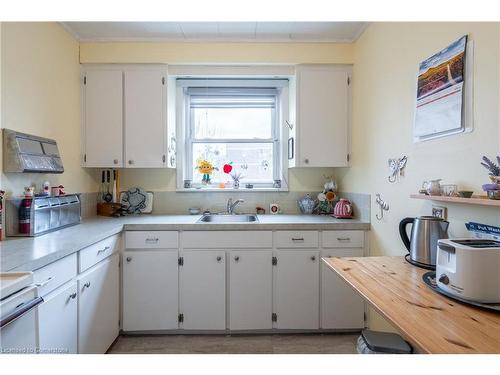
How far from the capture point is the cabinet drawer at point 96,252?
1.67 metres

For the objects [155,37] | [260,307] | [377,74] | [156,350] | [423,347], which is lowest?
[156,350]

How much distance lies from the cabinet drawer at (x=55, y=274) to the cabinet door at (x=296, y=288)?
4.65 ft

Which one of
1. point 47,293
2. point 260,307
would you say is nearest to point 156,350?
point 260,307

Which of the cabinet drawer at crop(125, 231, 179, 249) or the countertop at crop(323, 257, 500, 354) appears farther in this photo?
the cabinet drawer at crop(125, 231, 179, 249)

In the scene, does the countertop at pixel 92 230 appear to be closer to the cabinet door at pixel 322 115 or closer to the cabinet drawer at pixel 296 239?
the cabinet drawer at pixel 296 239

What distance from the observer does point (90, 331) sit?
5.79ft

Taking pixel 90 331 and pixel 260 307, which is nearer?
pixel 90 331

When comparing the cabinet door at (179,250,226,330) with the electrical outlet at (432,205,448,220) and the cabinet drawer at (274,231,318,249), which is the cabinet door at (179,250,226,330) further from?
the electrical outlet at (432,205,448,220)

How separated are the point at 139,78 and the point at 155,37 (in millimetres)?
397

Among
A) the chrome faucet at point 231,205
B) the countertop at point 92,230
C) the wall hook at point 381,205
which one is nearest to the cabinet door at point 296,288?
the countertop at point 92,230

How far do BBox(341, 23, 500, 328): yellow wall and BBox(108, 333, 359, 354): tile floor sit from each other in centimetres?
38

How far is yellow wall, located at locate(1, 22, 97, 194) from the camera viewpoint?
1.75m

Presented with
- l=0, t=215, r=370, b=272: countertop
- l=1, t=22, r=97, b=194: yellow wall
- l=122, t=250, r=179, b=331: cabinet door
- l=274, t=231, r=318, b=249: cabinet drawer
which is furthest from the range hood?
l=274, t=231, r=318, b=249: cabinet drawer

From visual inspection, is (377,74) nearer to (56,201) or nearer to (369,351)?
(369,351)
